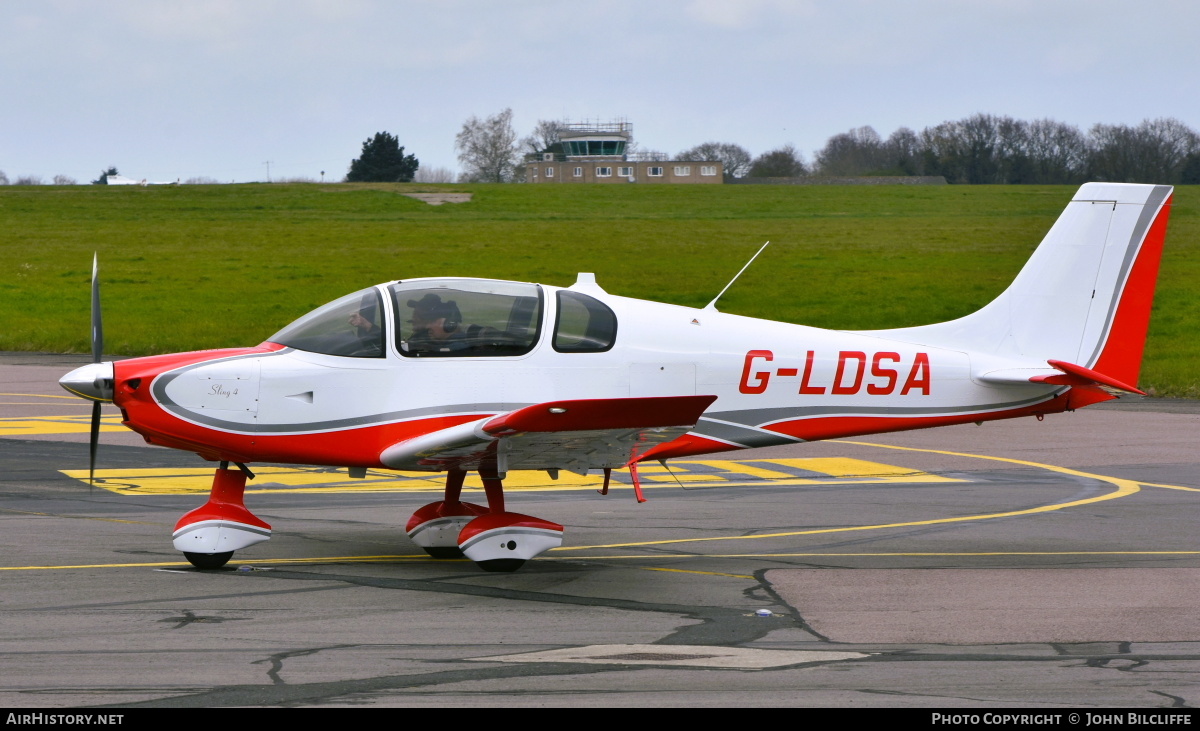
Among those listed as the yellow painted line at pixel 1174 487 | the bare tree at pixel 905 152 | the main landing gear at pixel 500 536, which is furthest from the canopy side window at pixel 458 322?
the bare tree at pixel 905 152

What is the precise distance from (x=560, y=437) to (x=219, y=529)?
2781mm

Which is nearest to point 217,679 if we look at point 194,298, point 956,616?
point 956,616

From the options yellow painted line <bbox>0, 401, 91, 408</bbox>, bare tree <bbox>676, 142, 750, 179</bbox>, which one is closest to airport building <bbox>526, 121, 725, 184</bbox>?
bare tree <bbox>676, 142, 750, 179</bbox>

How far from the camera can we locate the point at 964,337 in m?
10.7

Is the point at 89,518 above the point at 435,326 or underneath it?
underneath

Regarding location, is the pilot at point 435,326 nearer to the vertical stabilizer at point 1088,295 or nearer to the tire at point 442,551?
the tire at point 442,551

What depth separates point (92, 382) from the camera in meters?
8.98

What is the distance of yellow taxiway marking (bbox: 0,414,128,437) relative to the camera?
17.5 meters

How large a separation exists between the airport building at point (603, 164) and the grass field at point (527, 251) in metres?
42.1

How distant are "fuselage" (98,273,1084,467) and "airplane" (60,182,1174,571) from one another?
1 cm

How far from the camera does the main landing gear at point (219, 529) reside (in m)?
9.30

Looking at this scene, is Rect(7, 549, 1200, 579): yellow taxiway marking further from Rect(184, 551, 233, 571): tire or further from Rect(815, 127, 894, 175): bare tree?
Rect(815, 127, 894, 175): bare tree

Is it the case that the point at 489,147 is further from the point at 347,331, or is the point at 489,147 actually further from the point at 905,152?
the point at 347,331

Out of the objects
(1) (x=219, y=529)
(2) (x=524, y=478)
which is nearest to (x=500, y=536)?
(1) (x=219, y=529)
